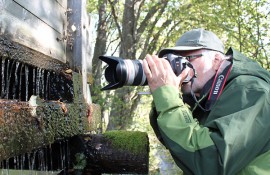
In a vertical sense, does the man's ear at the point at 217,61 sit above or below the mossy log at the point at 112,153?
above

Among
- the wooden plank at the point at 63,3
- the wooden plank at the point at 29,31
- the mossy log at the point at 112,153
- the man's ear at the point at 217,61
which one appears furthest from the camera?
the wooden plank at the point at 63,3

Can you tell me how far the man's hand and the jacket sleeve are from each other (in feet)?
0.51

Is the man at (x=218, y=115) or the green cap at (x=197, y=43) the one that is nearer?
the man at (x=218, y=115)

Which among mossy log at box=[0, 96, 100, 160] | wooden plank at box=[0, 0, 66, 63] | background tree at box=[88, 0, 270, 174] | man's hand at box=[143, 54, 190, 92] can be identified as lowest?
mossy log at box=[0, 96, 100, 160]

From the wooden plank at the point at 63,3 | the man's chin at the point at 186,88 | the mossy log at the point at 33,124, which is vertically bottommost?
Result: the mossy log at the point at 33,124

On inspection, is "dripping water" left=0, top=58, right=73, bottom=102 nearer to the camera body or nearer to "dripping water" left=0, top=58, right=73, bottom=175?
"dripping water" left=0, top=58, right=73, bottom=175

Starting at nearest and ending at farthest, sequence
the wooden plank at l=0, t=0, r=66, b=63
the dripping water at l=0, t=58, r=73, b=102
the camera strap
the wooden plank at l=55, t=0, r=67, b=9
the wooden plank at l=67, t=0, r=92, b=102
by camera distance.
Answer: the camera strap < the wooden plank at l=0, t=0, r=66, b=63 < the dripping water at l=0, t=58, r=73, b=102 < the wooden plank at l=55, t=0, r=67, b=9 < the wooden plank at l=67, t=0, r=92, b=102

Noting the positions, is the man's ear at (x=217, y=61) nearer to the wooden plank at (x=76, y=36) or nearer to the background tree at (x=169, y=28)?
the wooden plank at (x=76, y=36)

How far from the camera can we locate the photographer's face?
7.39ft

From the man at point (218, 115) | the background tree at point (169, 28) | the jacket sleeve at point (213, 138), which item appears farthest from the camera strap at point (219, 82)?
the background tree at point (169, 28)

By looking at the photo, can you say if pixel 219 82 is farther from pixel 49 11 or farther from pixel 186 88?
pixel 49 11

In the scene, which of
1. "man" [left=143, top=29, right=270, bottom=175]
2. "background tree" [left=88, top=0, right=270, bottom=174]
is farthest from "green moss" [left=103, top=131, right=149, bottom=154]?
"background tree" [left=88, top=0, right=270, bottom=174]

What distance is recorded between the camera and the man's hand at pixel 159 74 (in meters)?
2.13

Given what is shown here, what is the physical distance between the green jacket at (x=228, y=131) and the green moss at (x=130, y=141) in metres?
1.06
